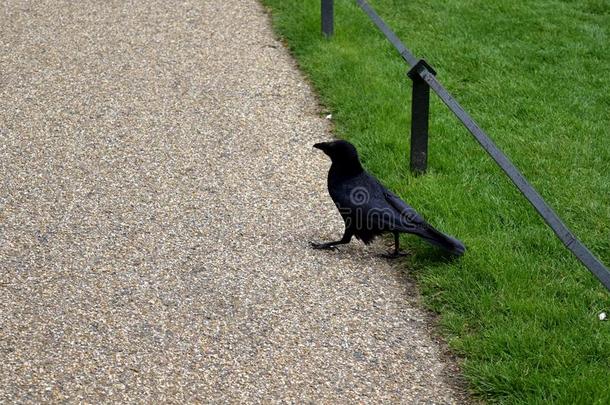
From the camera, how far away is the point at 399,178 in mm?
6289

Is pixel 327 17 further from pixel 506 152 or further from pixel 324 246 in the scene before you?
pixel 324 246

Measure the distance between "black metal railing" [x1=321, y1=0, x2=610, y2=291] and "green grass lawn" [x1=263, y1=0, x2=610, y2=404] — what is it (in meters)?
0.26

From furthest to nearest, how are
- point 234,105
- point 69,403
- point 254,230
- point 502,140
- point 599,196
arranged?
point 234,105 < point 502,140 < point 599,196 < point 254,230 < point 69,403

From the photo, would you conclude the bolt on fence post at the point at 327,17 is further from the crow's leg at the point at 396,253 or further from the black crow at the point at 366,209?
the crow's leg at the point at 396,253

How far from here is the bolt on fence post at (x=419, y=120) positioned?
5.96m

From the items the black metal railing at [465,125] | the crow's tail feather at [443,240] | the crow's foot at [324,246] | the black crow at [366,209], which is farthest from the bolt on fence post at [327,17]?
the crow's tail feather at [443,240]

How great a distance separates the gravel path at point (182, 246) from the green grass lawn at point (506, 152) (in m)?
0.26

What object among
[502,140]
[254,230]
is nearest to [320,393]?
[254,230]

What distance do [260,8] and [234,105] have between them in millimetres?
2731

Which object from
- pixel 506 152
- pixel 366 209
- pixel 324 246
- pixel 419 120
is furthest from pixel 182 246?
pixel 506 152

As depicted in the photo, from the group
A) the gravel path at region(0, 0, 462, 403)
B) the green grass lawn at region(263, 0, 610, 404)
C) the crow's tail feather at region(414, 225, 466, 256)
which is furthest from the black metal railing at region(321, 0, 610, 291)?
the gravel path at region(0, 0, 462, 403)

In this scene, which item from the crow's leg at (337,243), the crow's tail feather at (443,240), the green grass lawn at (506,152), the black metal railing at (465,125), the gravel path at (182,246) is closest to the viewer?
the black metal railing at (465,125)

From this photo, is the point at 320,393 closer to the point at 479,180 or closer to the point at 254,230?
the point at 254,230

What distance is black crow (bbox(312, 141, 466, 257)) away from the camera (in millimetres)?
5129
